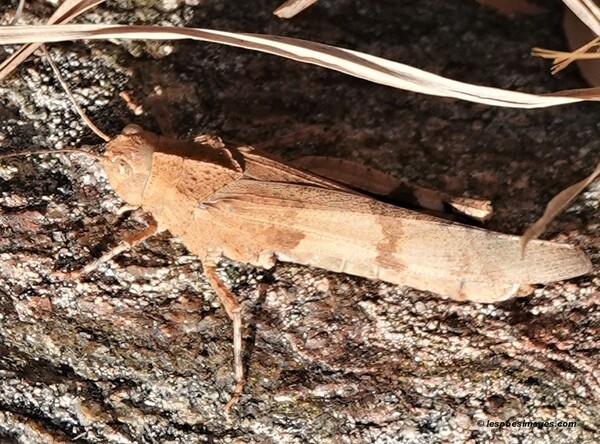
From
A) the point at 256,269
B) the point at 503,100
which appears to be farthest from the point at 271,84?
the point at 503,100

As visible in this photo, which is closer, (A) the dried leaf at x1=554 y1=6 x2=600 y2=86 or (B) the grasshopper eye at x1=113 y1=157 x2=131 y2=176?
(B) the grasshopper eye at x1=113 y1=157 x2=131 y2=176

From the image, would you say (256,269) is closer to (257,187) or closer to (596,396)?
(257,187)

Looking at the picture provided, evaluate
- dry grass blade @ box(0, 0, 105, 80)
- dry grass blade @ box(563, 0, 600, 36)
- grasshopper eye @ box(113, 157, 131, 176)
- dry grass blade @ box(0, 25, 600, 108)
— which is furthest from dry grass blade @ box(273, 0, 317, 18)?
dry grass blade @ box(563, 0, 600, 36)

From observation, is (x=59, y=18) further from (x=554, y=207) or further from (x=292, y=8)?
(x=554, y=207)

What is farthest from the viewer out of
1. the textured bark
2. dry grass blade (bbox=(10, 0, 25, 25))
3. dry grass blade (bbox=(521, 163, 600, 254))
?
dry grass blade (bbox=(10, 0, 25, 25))

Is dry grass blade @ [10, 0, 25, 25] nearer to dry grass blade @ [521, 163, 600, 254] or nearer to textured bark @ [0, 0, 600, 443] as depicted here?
textured bark @ [0, 0, 600, 443]

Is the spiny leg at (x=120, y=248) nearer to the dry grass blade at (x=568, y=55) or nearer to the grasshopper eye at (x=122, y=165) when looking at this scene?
the grasshopper eye at (x=122, y=165)
